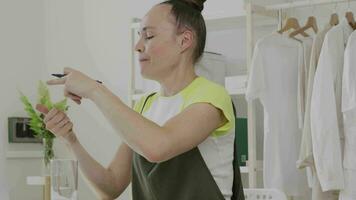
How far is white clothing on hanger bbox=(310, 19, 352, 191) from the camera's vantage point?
2.68 metres

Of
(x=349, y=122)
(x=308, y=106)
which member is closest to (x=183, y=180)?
(x=349, y=122)

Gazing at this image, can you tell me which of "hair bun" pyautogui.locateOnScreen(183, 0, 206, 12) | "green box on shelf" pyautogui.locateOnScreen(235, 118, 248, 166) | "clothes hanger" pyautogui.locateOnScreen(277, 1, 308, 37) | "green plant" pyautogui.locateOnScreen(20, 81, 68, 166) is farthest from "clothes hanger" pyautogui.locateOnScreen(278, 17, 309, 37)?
"hair bun" pyautogui.locateOnScreen(183, 0, 206, 12)

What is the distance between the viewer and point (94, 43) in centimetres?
417

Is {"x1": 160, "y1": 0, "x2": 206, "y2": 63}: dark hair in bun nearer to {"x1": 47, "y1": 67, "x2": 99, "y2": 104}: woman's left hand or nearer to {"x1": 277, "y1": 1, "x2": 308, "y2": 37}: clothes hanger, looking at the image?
{"x1": 47, "y1": 67, "x2": 99, "y2": 104}: woman's left hand

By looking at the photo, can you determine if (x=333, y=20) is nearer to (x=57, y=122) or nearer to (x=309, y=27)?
(x=309, y=27)

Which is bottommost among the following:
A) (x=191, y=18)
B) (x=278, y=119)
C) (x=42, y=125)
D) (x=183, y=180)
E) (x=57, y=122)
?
(x=42, y=125)

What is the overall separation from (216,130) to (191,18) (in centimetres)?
26

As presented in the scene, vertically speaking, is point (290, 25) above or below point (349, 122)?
above

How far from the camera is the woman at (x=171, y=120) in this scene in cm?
124

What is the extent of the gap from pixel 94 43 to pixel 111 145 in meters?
0.67

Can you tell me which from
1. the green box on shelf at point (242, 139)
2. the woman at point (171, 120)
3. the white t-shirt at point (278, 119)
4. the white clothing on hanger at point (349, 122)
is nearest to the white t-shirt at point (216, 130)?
the woman at point (171, 120)

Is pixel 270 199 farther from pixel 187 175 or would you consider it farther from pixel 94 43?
pixel 94 43

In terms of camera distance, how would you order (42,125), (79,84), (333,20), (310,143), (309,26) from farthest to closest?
(42,125), (309,26), (333,20), (310,143), (79,84)

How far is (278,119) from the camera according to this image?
9.95ft
